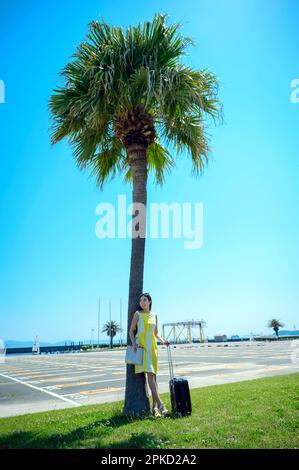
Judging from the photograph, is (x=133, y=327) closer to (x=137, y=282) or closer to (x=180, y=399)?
(x=137, y=282)

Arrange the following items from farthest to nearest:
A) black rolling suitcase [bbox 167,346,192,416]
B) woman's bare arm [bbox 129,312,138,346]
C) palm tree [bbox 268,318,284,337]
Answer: palm tree [bbox 268,318,284,337] → woman's bare arm [bbox 129,312,138,346] → black rolling suitcase [bbox 167,346,192,416]

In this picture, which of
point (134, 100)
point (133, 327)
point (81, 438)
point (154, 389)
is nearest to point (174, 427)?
point (154, 389)

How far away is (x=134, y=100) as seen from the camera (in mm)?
6781

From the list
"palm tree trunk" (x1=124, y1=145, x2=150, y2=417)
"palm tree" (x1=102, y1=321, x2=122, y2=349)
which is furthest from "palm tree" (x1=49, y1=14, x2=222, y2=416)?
"palm tree" (x1=102, y1=321, x2=122, y2=349)

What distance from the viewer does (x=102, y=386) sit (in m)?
11.1

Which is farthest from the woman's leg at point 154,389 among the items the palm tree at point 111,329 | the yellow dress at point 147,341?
the palm tree at point 111,329

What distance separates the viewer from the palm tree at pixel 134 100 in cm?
661

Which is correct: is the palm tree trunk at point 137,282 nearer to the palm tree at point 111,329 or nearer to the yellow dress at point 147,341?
the yellow dress at point 147,341

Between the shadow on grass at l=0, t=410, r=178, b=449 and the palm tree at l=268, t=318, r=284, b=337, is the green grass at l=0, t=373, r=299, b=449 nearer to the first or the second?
the shadow on grass at l=0, t=410, r=178, b=449

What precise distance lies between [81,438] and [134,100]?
18.9 feet

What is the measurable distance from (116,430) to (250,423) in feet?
6.22

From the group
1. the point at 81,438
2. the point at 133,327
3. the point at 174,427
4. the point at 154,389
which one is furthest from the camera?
the point at 133,327

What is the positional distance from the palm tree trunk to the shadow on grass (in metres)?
0.34

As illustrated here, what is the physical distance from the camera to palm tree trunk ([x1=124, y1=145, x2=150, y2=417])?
19.9 ft
